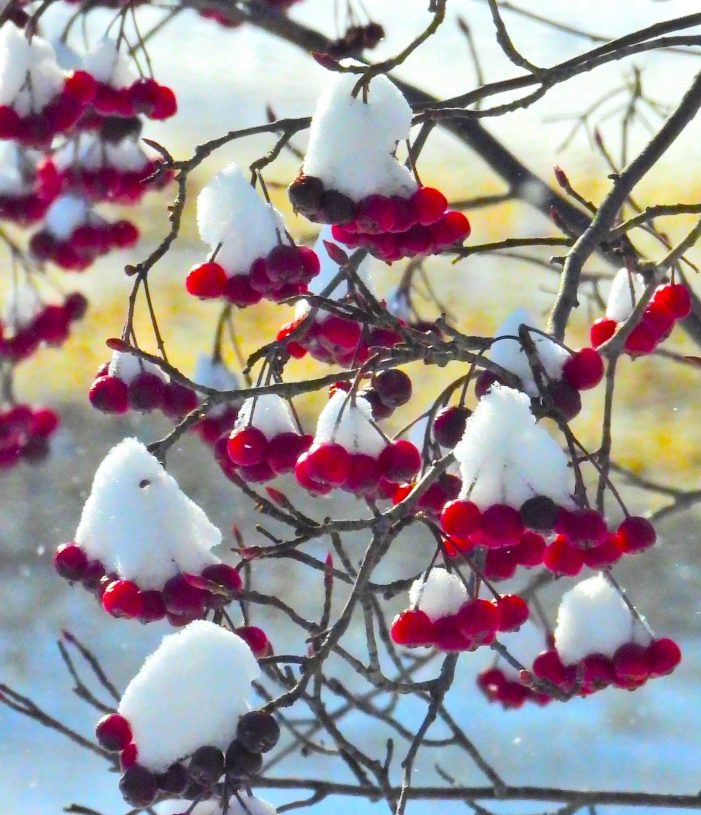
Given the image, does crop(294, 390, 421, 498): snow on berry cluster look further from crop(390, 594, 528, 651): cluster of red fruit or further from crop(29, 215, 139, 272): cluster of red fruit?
crop(29, 215, 139, 272): cluster of red fruit

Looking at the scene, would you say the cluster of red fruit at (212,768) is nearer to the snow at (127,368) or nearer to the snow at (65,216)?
the snow at (127,368)

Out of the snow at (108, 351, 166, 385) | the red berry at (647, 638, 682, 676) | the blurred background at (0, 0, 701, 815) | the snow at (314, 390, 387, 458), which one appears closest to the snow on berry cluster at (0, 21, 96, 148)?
the snow at (108, 351, 166, 385)

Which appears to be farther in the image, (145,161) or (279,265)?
(145,161)

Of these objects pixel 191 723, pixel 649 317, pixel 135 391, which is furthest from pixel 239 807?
pixel 649 317

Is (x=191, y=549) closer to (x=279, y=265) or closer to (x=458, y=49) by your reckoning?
(x=279, y=265)

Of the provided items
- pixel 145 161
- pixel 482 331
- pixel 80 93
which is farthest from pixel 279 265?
pixel 482 331
